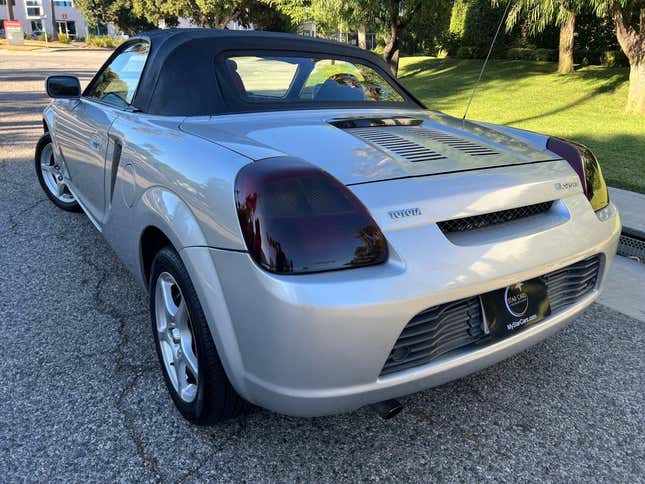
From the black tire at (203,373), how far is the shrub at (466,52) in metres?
27.9

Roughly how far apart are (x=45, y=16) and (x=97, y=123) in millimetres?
84601

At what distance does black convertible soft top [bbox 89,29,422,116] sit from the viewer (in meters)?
2.51

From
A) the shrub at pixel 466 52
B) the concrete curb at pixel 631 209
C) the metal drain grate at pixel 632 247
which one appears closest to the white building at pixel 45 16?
the shrub at pixel 466 52

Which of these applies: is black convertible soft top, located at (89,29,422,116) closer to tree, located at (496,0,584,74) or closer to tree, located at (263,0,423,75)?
tree, located at (496,0,584,74)

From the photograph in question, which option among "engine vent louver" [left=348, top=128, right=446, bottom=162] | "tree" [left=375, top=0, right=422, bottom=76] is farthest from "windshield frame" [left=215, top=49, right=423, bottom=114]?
"tree" [left=375, top=0, right=422, bottom=76]

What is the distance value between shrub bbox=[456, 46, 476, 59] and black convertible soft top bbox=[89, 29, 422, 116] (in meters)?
26.5

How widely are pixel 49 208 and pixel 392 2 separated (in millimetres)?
11242

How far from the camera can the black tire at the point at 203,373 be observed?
6.07 ft

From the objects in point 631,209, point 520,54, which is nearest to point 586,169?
point 631,209

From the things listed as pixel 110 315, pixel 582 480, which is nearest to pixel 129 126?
pixel 110 315

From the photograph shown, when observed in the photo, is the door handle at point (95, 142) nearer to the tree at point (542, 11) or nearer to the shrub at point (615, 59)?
the tree at point (542, 11)

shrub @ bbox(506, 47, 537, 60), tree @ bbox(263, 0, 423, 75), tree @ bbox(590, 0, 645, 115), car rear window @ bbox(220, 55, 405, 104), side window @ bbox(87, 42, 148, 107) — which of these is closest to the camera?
car rear window @ bbox(220, 55, 405, 104)

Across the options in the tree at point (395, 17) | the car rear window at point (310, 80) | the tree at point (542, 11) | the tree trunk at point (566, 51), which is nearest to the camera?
the car rear window at point (310, 80)

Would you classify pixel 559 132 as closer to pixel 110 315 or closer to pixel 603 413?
pixel 603 413
